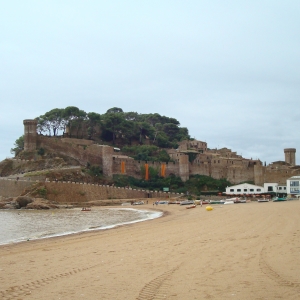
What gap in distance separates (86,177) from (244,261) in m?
48.2

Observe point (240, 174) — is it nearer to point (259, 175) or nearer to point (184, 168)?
point (259, 175)

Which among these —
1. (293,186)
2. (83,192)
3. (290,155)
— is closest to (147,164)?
(83,192)

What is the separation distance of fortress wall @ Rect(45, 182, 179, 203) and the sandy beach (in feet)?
117

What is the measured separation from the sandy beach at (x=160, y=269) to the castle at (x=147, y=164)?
4666 centimetres

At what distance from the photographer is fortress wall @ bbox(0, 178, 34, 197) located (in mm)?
52081

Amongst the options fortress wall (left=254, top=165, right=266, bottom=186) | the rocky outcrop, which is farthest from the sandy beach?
fortress wall (left=254, top=165, right=266, bottom=186)

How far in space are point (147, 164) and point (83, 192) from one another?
1494cm

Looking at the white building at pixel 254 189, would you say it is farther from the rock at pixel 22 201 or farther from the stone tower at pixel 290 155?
the rock at pixel 22 201

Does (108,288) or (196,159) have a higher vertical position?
(196,159)

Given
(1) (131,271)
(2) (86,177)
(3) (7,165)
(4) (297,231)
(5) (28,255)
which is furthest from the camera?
(3) (7,165)

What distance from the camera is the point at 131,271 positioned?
32.9ft

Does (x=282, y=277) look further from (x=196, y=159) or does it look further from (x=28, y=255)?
(x=196, y=159)

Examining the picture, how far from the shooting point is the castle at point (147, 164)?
62.1m

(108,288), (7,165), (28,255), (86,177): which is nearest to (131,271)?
(108,288)
